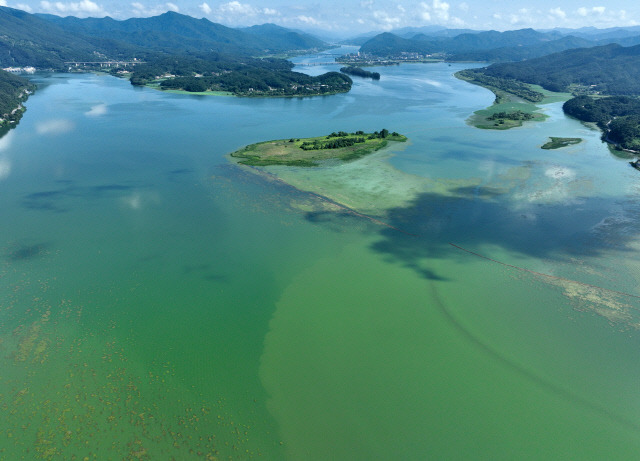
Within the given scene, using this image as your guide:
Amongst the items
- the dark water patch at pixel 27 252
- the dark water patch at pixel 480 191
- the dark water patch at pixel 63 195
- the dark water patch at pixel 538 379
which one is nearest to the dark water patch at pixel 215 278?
the dark water patch at pixel 27 252

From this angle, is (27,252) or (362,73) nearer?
(27,252)

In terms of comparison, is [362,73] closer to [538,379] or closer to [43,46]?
[538,379]

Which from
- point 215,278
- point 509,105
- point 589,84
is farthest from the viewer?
point 589,84

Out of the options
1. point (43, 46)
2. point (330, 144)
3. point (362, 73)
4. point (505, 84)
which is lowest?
point (330, 144)

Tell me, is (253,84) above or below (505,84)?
below

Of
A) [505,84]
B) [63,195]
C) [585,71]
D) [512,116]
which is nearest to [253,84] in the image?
[512,116]

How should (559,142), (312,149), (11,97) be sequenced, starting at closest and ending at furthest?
(312,149) < (559,142) < (11,97)

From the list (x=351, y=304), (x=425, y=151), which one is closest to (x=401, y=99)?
(x=425, y=151)

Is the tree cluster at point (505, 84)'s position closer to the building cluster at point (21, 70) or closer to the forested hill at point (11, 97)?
the forested hill at point (11, 97)
